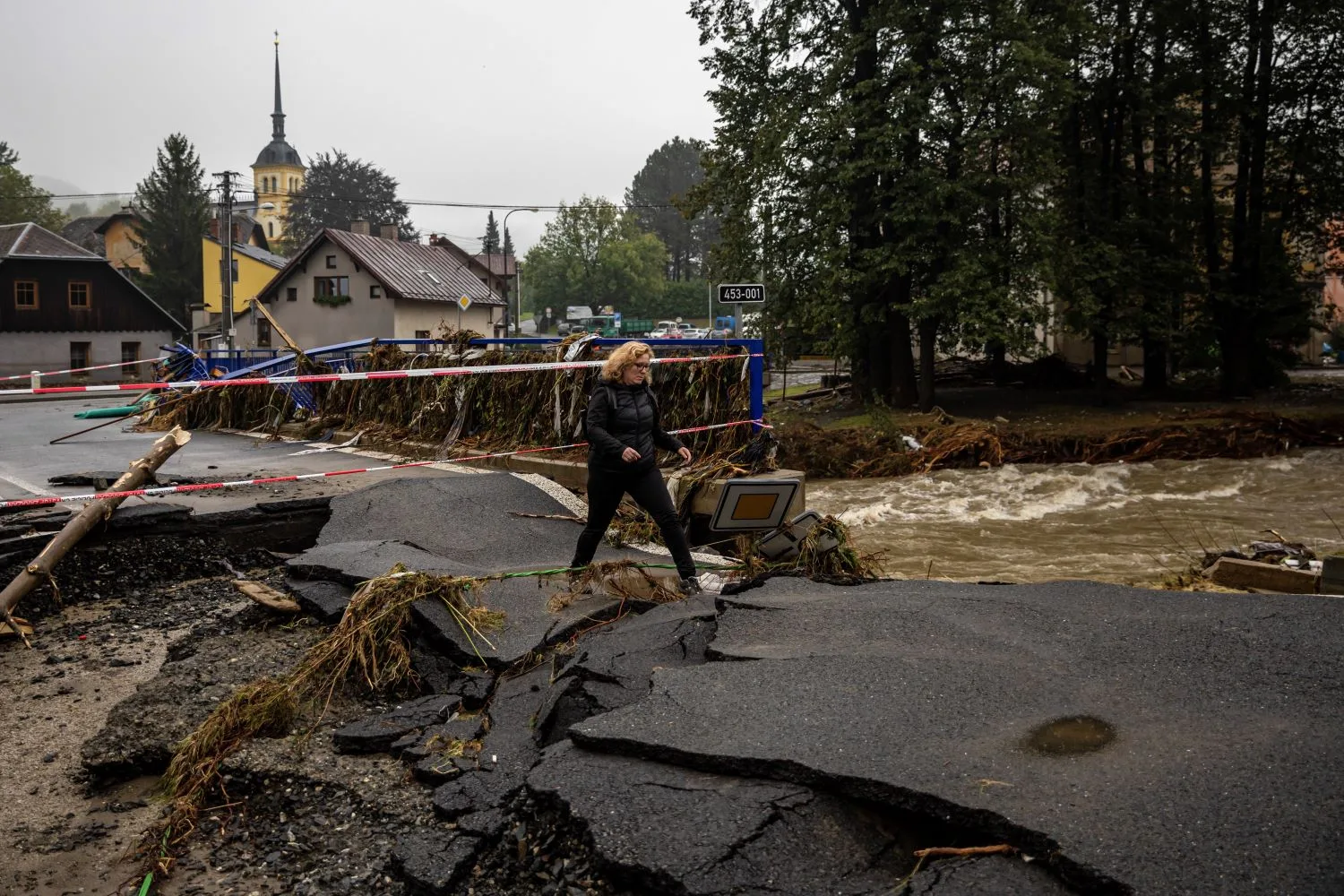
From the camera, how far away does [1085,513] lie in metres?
18.1

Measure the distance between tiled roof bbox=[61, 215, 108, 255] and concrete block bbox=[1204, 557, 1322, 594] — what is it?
92835 millimetres

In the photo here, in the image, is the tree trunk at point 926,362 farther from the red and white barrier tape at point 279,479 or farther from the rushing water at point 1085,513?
the red and white barrier tape at point 279,479

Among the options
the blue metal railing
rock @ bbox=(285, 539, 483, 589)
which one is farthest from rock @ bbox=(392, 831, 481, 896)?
the blue metal railing

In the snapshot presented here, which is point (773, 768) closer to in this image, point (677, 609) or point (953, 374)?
point (677, 609)

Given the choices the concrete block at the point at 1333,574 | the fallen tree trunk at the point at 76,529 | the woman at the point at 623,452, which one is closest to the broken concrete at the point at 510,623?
the woman at the point at 623,452

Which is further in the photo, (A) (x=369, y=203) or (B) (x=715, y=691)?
(A) (x=369, y=203)

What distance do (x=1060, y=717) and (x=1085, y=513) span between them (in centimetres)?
1409

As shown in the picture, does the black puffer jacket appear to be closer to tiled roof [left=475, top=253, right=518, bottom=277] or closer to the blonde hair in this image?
the blonde hair

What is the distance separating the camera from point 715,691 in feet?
17.8

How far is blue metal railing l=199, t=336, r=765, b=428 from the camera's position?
11.7 m

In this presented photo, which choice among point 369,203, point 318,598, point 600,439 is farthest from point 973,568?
point 369,203

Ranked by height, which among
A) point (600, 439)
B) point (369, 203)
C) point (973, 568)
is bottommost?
point (973, 568)

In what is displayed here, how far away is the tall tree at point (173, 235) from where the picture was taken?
76.4 meters

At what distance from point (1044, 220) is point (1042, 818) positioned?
81.1 ft
